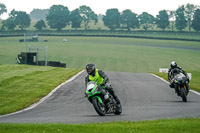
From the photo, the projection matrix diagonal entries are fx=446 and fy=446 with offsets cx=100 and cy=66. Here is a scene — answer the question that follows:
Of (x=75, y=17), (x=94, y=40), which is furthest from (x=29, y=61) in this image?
(x=75, y=17)

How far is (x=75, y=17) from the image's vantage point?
172m

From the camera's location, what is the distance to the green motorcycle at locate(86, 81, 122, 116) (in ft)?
44.5

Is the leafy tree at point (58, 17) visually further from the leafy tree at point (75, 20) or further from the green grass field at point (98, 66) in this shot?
the green grass field at point (98, 66)

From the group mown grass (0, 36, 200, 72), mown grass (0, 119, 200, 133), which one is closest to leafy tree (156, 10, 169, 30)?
mown grass (0, 36, 200, 72)

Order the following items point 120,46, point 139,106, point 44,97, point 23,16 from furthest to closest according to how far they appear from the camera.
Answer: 1. point 23,16
2. point 120,46
3. point 44,97
4. point 139,106

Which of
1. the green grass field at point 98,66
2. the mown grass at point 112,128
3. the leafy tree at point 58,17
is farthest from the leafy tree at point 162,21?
the mown grass at point 112,128

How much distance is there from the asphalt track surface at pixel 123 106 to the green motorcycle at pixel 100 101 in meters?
0.22

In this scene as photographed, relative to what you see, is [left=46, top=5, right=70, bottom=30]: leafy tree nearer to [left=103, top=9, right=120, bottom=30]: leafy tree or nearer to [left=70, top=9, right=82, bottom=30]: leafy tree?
[left=70, top=9, right=82, bottom=30]: leafy tree

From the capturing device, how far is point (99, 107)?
13883mm

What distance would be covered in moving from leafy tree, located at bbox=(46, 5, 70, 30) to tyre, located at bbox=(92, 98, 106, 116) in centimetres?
15405

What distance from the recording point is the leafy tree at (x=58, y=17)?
167500 millimetres

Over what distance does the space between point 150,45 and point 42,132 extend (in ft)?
296

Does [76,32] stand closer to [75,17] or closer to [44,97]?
[75,17]

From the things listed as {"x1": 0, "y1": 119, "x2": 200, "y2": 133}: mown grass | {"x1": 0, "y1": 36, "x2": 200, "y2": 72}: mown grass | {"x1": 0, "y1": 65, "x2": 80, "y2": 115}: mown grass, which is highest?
{"x1": 0, "y1": 119, "x2": 200, "y2": 133}: mown grass
